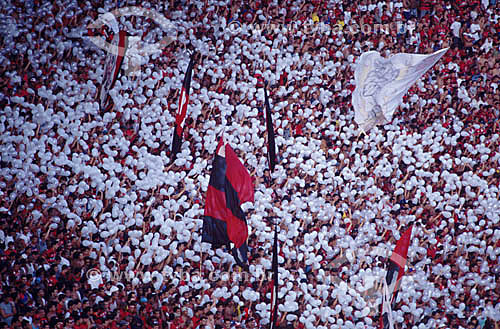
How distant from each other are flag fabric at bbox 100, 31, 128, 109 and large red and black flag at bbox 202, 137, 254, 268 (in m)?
0.92

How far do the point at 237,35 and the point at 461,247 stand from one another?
83.6 inches

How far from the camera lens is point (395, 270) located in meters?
2.94

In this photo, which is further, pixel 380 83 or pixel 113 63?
pixel 380 83

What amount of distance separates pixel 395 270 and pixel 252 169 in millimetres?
1124

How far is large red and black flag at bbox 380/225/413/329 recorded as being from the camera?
289cm

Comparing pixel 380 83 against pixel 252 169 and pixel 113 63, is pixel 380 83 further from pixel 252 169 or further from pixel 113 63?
pixel 113 63

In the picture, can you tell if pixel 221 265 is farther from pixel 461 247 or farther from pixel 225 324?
pixel 461 247

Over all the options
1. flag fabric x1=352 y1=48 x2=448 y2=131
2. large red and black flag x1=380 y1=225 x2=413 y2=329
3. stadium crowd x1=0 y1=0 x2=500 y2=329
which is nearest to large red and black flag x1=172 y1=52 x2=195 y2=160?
stadium crowd x1=0 y1=0 x2=500 y2=329

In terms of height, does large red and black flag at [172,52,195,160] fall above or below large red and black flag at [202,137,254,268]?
above

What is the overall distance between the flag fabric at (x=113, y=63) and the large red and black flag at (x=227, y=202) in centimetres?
92

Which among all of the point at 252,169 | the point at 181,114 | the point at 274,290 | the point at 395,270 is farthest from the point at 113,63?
the point at 395,270

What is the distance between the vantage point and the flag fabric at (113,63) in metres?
3.04

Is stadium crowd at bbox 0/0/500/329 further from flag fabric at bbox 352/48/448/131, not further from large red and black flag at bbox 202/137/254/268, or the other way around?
large red and black flag at bbox 202/137/254/268

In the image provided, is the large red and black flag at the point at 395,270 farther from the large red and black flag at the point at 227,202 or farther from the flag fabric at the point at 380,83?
the large red and black flag at the point at 227,202
